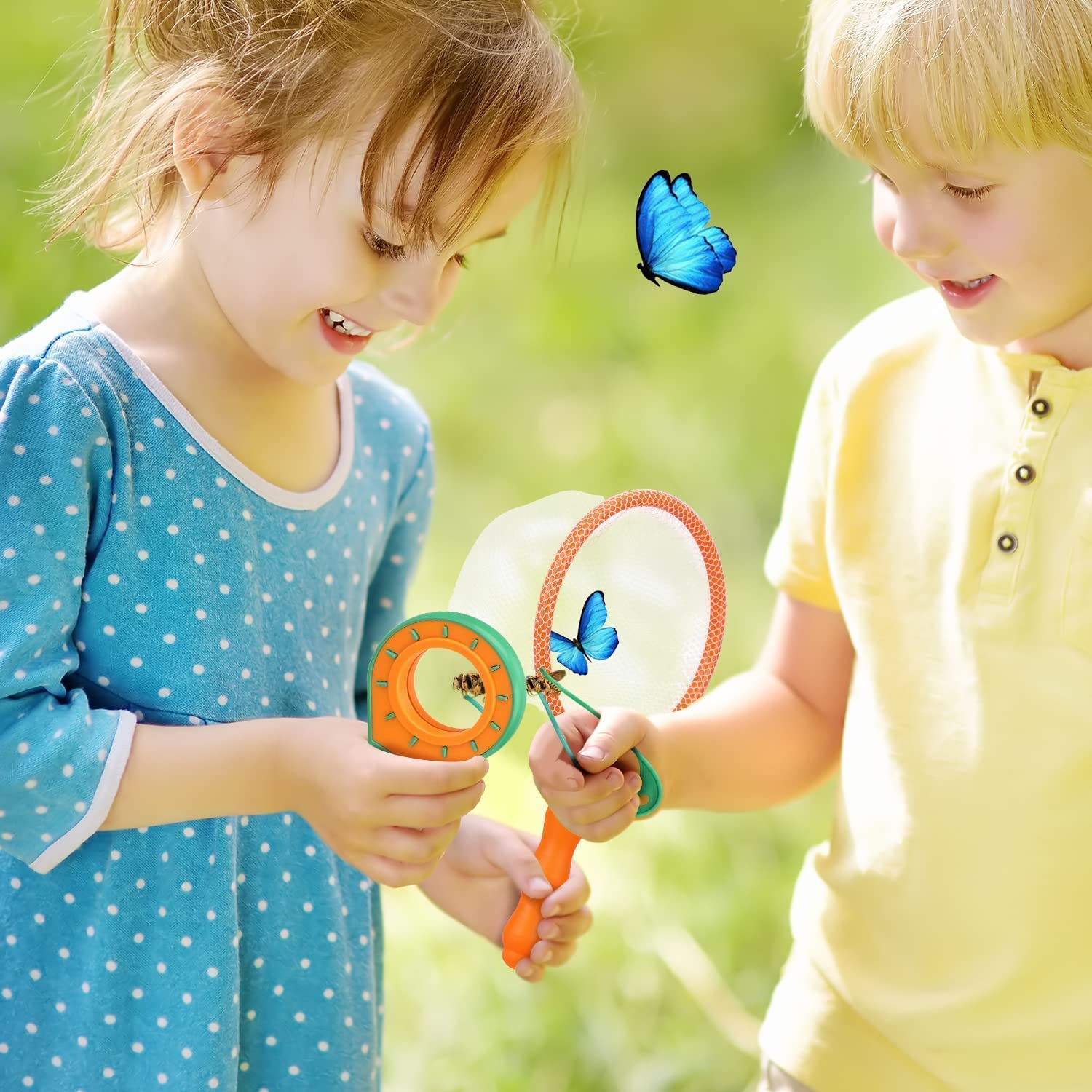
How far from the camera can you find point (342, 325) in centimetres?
88

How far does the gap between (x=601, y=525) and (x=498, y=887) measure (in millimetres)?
337

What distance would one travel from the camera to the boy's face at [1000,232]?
0.80m

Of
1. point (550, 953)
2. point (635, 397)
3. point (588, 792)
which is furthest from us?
point (635, 397)

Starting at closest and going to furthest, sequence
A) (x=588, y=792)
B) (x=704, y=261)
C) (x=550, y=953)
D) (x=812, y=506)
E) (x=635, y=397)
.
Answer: (x=704, y=261), (x=588, y=792), (x=550, y=953), (x=812, y=506), (x=635, y=397)

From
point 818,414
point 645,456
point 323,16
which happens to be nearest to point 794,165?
point 645,456

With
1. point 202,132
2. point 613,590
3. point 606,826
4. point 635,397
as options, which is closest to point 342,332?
point 202,132

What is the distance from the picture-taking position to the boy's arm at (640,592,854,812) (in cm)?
102

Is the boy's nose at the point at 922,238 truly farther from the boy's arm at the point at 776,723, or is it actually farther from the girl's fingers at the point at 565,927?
the girl's fingers at the point at 565,927

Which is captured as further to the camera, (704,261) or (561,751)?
(561,751)

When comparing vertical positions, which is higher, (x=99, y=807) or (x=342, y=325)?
(x=342, y=325)

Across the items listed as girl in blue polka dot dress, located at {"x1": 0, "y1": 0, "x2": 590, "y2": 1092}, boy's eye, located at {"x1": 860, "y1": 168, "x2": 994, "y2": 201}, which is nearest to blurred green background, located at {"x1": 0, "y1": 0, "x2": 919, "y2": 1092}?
girl in blue polka dot dress, located at {"x1": 0, "y1": 0, "x2": 590, "y2": 1092}

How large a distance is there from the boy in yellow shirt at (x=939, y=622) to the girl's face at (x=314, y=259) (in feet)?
0.87

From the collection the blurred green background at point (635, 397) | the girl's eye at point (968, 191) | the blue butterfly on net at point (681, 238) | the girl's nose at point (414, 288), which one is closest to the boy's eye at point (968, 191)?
the girl's eye at point (968, 191)

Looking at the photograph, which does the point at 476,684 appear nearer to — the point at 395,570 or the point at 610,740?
the point at 610,740
